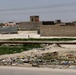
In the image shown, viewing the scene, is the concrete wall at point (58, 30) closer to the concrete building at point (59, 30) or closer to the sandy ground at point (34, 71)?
the concrete building at point (59, 30)

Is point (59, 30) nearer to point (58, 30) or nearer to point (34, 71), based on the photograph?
point (58, 30)

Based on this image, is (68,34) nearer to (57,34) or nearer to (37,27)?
(57,34)

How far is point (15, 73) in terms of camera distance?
19.0 feet

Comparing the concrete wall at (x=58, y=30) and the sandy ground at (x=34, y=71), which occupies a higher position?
the sandy ground at (x=34, y=71)

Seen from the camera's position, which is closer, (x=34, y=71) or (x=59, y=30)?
(x=34, y=71)

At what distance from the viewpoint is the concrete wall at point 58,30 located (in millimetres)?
49719

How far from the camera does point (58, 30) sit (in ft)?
165

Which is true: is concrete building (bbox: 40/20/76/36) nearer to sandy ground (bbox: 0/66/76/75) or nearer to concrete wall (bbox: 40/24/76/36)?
concrete wall (bbox: 40/24/76/36)

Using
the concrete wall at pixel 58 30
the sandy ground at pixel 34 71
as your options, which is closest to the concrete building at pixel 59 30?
the concrete wall at pixel 58 30

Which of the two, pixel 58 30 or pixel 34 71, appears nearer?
pixel 34 71

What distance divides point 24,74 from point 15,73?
0.21 m

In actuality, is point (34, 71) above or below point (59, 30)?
above

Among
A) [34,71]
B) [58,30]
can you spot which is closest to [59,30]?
[58,30]

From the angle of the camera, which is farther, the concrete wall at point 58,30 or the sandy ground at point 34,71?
the concrete wall at point 58,30
